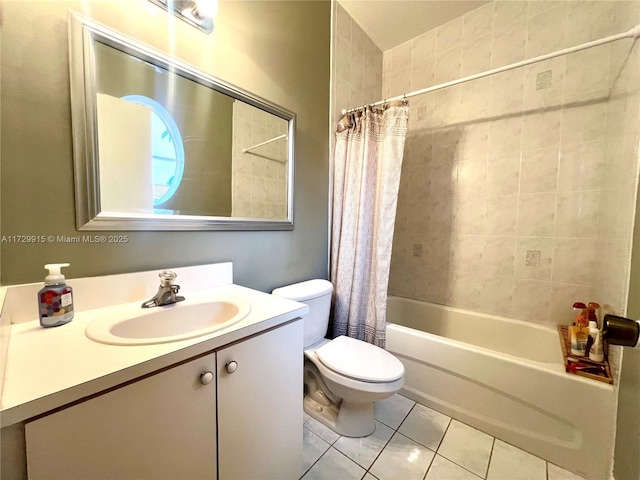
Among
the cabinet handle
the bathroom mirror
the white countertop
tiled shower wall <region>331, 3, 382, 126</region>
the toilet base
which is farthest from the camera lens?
tiled shower wall <region>331, 3, 382, 126</region>

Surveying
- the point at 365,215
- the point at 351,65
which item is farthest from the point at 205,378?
the point at 351,65

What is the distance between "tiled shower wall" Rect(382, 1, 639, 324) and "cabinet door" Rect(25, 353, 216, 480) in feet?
5.38

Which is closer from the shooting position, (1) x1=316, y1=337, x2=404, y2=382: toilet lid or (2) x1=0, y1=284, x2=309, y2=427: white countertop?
(2) x1=0, y1=284, x2=309, y2=427: white countertop

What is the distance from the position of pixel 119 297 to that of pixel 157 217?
33cm

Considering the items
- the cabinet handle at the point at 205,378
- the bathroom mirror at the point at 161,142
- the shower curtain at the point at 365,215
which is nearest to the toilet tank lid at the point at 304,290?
the shower curtain at the point at 365,215

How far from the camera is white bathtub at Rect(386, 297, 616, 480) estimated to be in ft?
3.55

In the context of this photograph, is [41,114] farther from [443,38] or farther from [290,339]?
[443,38]

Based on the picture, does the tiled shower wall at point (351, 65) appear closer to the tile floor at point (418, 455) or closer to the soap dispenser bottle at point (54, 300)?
the soap dispenser bottle at point (54, 300)

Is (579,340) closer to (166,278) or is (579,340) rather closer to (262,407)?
(262,407)

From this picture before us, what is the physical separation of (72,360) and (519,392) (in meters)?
1.75

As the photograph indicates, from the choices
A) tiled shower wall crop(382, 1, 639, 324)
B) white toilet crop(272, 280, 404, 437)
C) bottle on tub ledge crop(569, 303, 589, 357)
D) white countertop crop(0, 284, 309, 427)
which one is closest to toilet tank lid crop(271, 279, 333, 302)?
white toilet crop(272, 280, 404, 437)

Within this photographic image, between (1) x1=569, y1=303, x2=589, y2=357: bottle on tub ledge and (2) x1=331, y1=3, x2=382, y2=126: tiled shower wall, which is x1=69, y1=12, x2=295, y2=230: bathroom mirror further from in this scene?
(1) x1=569, y1=303, x2=589, y2=357: bottle on tub ledge

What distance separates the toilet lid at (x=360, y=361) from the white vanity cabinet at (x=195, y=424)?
31 cm

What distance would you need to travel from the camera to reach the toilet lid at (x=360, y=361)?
1.15 meters
